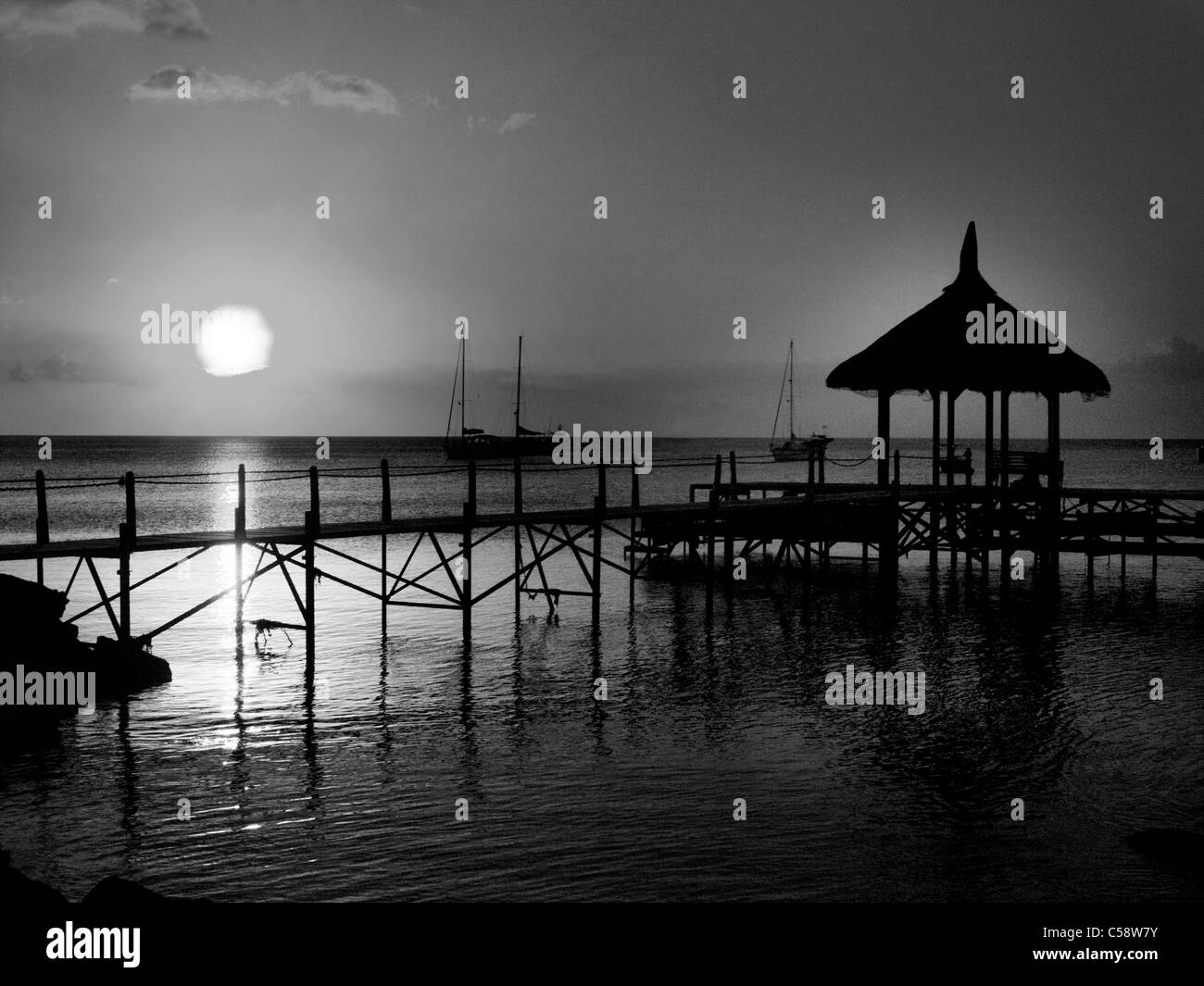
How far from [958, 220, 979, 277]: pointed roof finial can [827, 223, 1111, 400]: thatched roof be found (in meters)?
0.02

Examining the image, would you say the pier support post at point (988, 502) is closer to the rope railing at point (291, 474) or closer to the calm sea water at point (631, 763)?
the rope railing at point (291, 474)

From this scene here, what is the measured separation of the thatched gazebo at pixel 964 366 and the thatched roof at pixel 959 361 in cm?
2

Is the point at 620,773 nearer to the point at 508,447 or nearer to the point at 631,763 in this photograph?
the point at 631,763

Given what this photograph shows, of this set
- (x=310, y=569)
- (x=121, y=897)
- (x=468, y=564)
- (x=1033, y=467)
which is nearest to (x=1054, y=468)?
(x=1033, y=467)

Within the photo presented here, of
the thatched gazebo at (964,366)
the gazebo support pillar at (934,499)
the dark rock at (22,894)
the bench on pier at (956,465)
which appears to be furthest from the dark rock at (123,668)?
the gazebo support pillar at (934,499)

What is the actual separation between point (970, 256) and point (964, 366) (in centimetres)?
375

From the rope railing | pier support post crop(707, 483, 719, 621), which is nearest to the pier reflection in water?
pier support post crop(707, 483, 719, 621)

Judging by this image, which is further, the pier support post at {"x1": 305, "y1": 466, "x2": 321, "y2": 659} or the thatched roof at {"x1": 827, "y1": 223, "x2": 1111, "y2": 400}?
the thatched roof at {"x1": 827, "y1": 223, "x2": 1111, "y2": 400}

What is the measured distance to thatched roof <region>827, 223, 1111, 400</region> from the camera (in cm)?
2669

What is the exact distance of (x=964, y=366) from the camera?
26.5m

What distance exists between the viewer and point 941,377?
88.0 ft

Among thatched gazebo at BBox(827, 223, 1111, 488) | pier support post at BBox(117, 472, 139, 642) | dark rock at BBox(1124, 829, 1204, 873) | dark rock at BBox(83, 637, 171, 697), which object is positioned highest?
thatched gazebo at BBox(827, 223, 1111, 488)

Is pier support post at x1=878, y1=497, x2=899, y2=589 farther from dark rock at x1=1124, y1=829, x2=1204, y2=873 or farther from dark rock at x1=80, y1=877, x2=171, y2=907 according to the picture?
dark rock at x1=80, y1=877, x2=171, y2=907

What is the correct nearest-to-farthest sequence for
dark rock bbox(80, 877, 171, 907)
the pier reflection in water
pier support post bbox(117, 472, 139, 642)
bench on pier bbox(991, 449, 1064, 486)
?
dark rock bbox(80, 877, 171, 907) → the pier reflection in water → pier support post bbox(117, 472, 139, 642) → bench on pier bbox(991, 449, 1064, 486)
